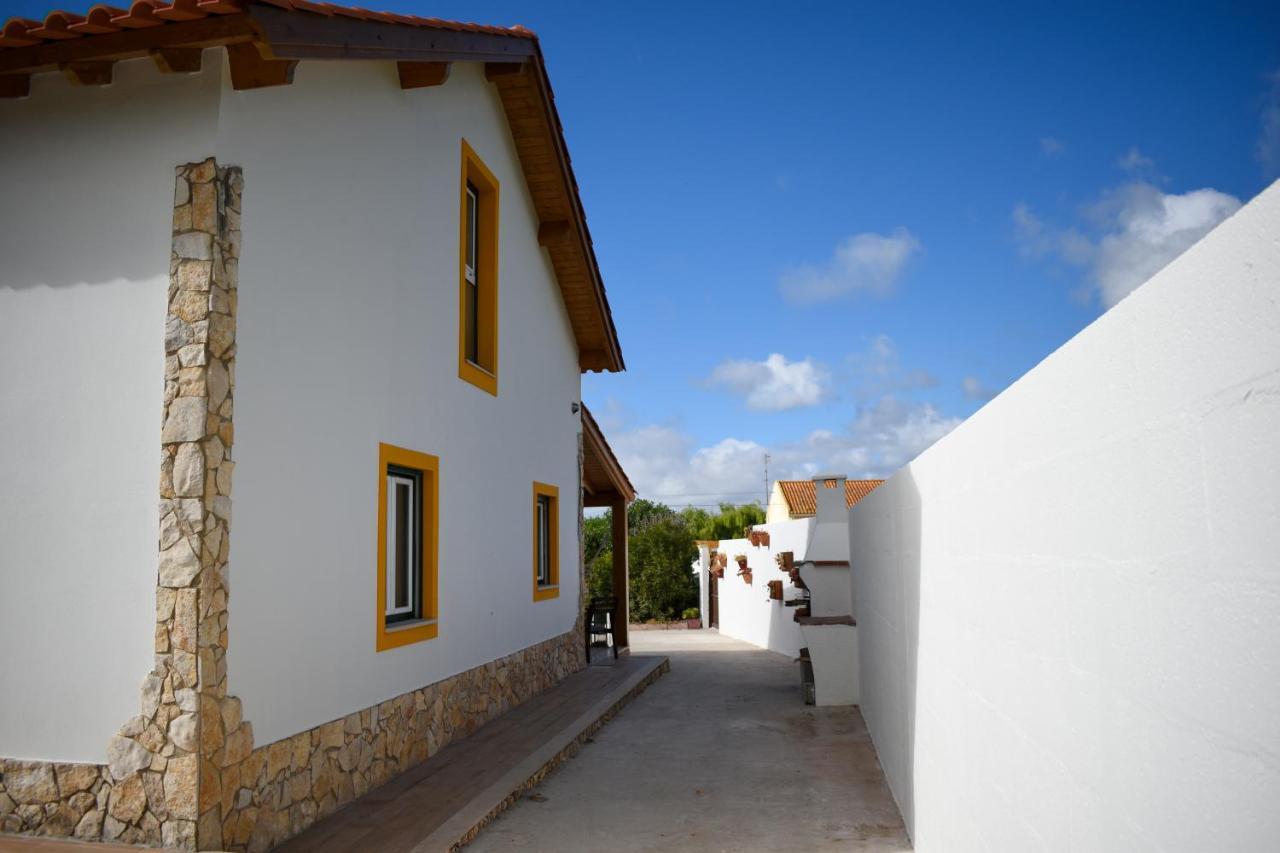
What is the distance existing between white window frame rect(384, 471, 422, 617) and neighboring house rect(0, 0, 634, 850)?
0.24 meters

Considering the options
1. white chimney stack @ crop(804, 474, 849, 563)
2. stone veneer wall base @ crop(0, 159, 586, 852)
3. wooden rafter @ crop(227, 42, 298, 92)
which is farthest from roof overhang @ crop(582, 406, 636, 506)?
stone veneer wall base @ crop(0, 159, 586, 852)

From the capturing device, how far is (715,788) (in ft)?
24.7

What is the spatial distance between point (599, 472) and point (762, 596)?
5805 mm

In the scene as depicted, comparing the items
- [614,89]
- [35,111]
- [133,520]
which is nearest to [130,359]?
[133,520]

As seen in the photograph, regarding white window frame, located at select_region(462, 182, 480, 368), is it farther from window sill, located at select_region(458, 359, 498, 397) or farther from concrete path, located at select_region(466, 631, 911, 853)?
concrete path, located at select_region(466, 631, 911, 853)

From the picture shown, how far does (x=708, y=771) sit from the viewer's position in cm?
812

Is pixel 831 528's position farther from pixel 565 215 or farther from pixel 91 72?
pixel 91 72

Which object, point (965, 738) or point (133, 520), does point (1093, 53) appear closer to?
point (965, 738)

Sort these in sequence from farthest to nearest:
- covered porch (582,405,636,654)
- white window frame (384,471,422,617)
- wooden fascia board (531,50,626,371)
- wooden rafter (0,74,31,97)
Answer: covered porch (582,405,636,654), wooden fascia board (531,50,626,371), white window frame (384,471,422,617), wooden rafter (0,74,31,97)

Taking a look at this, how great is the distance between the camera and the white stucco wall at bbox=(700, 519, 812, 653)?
18078mm

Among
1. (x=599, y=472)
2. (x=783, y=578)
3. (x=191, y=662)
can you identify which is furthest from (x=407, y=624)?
(x=783, y=578)

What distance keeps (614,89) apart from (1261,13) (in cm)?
1436

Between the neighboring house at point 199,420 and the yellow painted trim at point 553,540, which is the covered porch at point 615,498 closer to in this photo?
the yellow painted trim at point 553,540

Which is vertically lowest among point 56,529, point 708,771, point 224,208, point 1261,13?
point 708,771
